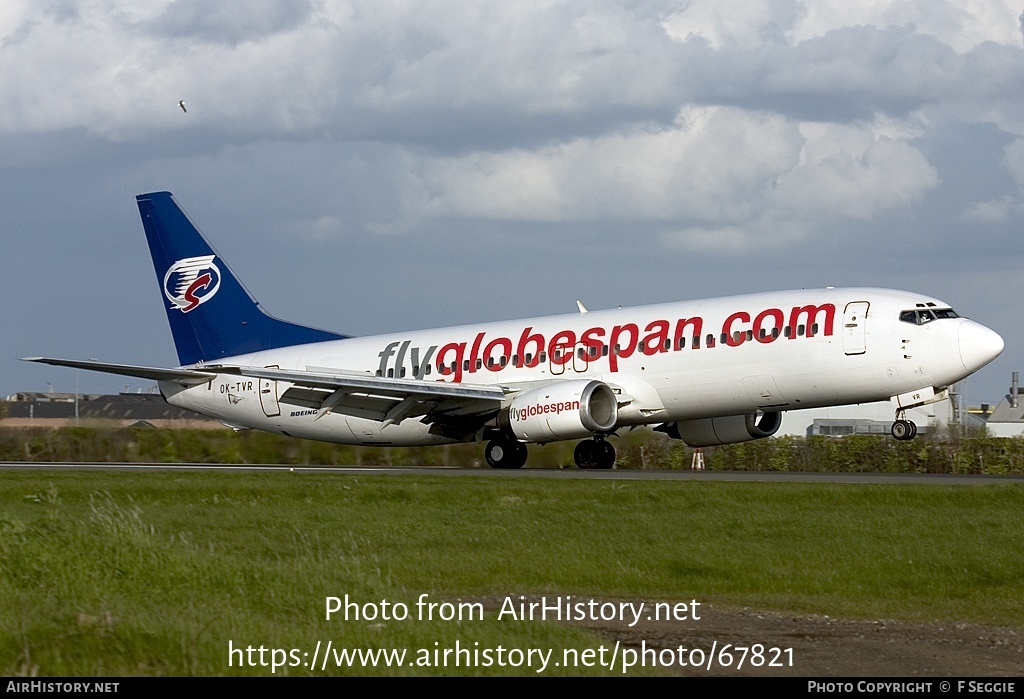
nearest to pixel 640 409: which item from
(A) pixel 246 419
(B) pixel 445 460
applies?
(B) pixel 445 460

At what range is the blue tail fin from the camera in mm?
42344

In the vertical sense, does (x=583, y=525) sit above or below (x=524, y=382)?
below

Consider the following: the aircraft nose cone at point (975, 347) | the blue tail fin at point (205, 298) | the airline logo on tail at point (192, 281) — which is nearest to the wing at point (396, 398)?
the blue tail fin at point (205, 298)

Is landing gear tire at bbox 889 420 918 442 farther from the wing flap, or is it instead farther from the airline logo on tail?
the airline logo on tail

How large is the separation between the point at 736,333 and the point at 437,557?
16.4m

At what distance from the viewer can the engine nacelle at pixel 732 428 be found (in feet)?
116

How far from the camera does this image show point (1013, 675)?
34.1 feet

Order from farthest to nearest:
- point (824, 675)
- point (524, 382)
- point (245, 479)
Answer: point (524, 382), point (245, 479), point (824, 675)

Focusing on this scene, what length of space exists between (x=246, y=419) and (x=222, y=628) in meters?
31.9

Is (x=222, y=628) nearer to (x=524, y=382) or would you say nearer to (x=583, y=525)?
(x=583, y=525)

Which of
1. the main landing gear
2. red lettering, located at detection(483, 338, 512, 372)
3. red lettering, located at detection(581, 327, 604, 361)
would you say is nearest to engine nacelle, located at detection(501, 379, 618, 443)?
red lettering, located at detection(581, 327, 604, 361)

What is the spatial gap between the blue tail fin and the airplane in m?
0.04

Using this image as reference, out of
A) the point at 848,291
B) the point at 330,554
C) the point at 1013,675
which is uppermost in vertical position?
the point at 848,291

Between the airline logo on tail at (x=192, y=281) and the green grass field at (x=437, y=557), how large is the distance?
47.5 ft
